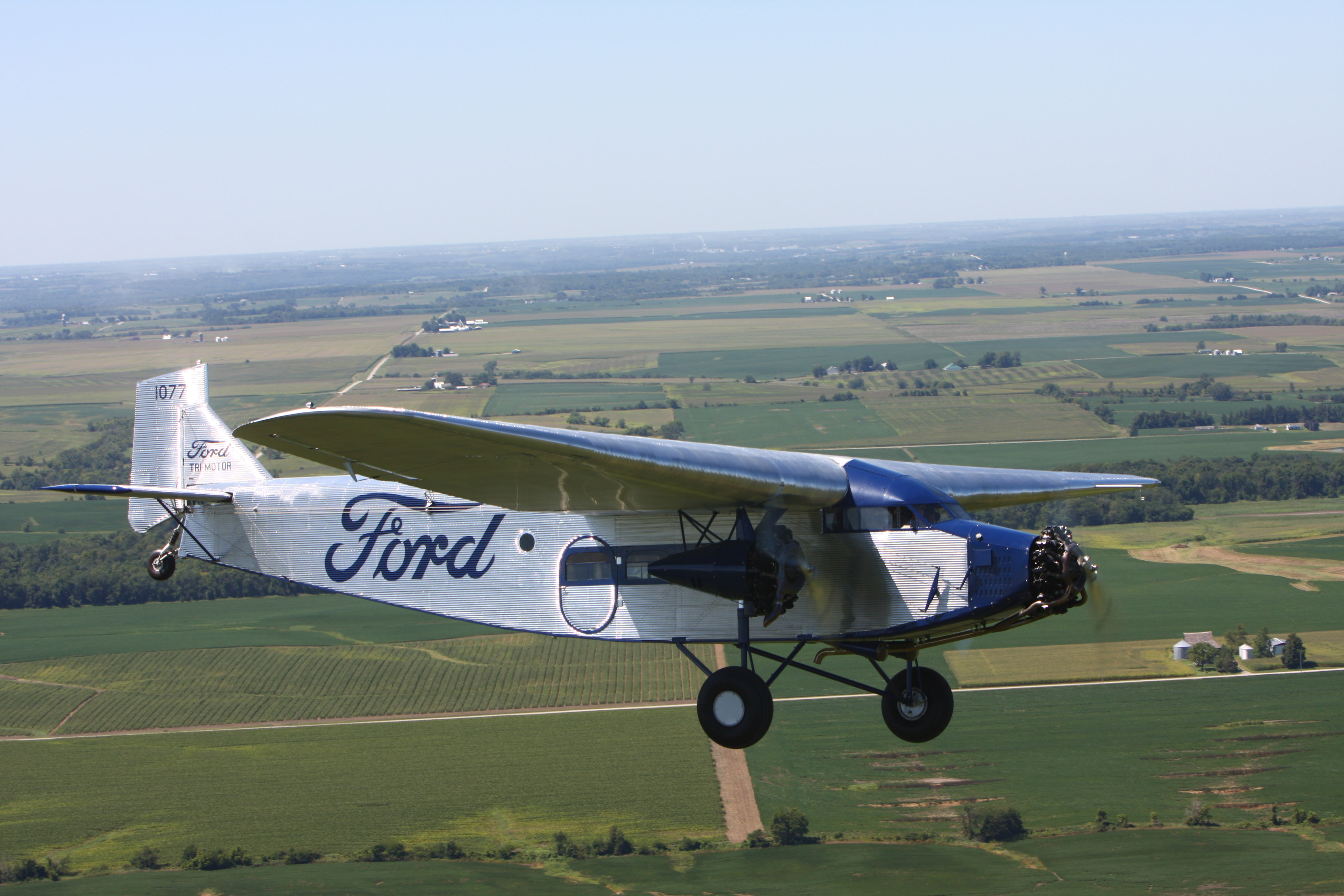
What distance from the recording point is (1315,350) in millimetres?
195625

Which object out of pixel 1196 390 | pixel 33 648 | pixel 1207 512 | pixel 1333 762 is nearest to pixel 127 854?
pixel 33 648

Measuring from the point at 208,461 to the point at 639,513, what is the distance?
988 cm

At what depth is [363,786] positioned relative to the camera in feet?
196

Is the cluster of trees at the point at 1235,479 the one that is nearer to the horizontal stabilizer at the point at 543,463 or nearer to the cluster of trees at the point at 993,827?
the cluster of trees at the point at 993,827

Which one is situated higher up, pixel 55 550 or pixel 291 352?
pixel 291 352

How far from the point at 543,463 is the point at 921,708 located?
7.58 metres

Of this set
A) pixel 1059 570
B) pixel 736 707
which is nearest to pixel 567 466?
pixel 736 707

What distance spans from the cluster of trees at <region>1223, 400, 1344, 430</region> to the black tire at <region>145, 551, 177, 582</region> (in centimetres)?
14018

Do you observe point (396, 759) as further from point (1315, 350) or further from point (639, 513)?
point (1315, 350)

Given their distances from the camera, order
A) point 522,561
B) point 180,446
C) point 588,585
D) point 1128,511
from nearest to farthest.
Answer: point 588,585
point 522,561
point 180,446
point 1128,511

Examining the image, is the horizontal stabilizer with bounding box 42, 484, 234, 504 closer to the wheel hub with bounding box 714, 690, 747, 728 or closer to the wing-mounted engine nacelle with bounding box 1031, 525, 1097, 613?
the wheel hub with bounding box 714, 690, 747, 728

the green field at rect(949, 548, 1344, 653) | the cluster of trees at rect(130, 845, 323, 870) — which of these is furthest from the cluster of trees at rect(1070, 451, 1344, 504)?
the cluster of trees at rect(130, 845, 323, 870)

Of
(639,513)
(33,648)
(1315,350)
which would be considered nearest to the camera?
(639,513)

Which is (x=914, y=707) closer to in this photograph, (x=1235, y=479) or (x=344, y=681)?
(x=344, y=681)
